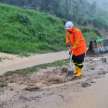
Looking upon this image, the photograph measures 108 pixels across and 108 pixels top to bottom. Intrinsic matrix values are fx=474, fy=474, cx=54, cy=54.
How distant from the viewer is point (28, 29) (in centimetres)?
2689

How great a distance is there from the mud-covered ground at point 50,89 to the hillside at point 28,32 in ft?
21.7

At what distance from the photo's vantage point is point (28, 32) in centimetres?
2645

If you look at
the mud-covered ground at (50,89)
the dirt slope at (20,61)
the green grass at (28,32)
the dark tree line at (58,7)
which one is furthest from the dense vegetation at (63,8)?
the mud-covered ground at (50,89)

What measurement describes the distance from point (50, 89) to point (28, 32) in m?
14.5

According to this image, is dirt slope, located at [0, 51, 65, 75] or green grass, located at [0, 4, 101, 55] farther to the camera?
green grass, located at [0, 4, 101, 55]

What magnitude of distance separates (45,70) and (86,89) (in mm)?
3797

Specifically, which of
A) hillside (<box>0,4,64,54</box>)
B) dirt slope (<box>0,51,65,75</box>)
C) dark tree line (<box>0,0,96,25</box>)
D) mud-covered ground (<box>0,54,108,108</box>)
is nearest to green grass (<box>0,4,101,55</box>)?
hillside (<box>0,4,64,54</box>)

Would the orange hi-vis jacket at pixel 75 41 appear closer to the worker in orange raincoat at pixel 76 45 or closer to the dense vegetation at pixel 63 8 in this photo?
the worker in orange raincoat at pixel 76 45

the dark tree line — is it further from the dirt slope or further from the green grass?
the dirt slope

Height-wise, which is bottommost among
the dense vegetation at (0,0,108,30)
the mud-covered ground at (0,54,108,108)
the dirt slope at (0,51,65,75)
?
the dirt slope at (0,51,65,75)

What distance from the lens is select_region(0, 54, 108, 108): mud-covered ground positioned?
1062cm

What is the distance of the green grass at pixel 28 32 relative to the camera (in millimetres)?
22688

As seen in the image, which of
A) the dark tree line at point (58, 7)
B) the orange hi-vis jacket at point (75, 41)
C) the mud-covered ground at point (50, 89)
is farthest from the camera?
the dark tree line at point (58, 7)

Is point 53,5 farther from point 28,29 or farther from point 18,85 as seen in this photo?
point 18,85
